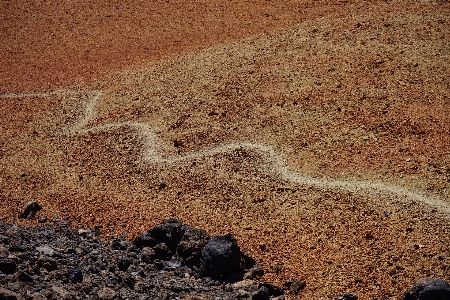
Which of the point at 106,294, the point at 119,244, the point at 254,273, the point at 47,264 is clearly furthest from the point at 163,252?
the point at 47,264

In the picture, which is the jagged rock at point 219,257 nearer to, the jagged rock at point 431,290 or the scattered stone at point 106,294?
the scattered stone at point 106,294

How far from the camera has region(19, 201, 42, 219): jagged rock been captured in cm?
1550

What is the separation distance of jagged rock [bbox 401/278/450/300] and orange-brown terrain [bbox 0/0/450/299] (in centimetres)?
140

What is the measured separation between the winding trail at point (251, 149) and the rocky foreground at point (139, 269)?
3792 millimetres

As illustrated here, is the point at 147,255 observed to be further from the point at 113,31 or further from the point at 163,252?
the point at 113,31

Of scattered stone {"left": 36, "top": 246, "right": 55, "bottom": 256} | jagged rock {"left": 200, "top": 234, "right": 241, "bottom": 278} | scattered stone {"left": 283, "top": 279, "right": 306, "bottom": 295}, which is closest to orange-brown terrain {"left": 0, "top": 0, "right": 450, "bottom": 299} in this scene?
scattered stone {"left": 283, "top": 279, "right": 306, "bottom": 295}

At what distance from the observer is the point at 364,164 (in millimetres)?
16141

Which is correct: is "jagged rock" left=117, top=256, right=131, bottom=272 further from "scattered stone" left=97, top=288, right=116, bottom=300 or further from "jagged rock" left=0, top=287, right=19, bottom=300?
→ "jagged rock" left=0, top=287, right=19, bottom=300

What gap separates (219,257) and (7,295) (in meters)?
4.22

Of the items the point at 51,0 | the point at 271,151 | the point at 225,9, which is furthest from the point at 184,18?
the point at 271,151

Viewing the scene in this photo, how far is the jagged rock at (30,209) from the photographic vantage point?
50.9 feet

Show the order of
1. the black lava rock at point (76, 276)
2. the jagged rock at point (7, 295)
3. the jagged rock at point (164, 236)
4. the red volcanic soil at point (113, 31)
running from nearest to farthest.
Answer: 1. the jagged rock at point (7, 295)
2. the black lava rock at point (76, 276)
3. the jagged rock at point (164, 236)
4. the red volcanic soil at point (113, 31)

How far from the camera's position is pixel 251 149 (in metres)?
17.7

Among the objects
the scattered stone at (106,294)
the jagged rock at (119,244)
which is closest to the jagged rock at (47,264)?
the scattered stone at (106,294)
